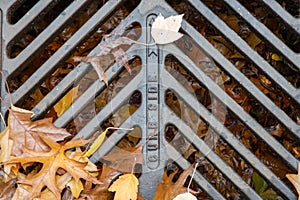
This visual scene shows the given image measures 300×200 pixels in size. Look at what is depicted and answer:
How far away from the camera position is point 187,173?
1.46 m

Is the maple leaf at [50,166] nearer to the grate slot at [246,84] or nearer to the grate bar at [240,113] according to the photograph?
the grate bar at [240,113]

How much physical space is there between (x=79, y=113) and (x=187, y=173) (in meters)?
0.34

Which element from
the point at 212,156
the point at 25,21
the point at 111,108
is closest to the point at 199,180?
the point at 212,156

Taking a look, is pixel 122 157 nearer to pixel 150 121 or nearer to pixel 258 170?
pixel 150 121

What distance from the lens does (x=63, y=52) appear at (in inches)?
57.4

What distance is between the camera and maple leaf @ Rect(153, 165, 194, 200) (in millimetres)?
1427

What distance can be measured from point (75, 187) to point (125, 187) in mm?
129

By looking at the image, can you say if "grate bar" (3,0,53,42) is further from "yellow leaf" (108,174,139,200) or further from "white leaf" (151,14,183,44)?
"yellow leaf" (108,174,139,200)

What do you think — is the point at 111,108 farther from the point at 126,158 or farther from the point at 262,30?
the point at 262,30

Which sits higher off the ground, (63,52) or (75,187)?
(63,52)

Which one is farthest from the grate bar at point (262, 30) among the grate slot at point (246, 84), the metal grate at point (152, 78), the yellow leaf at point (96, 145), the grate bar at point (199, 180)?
the yellow leaf at point (96, 145)

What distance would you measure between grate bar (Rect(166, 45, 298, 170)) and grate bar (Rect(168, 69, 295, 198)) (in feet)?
0.10

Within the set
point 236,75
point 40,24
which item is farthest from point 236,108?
point 40,24

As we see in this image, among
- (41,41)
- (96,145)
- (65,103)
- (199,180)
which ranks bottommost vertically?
(199,180)
